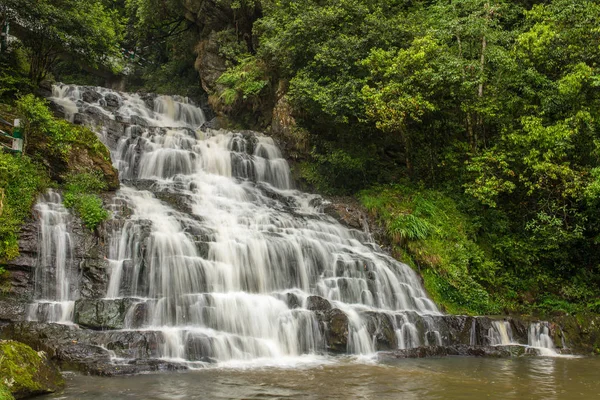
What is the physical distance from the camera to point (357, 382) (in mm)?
8094

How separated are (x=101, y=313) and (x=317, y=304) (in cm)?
494

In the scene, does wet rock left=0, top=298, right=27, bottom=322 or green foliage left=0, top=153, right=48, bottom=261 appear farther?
green foliage left=0, top=153, right=48, bottom=261

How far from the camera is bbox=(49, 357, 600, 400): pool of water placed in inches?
283

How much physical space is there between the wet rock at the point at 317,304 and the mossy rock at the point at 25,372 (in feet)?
18.9

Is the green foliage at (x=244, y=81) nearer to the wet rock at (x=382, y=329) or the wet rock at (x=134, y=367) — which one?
the wet rock at (x=382, y=329)

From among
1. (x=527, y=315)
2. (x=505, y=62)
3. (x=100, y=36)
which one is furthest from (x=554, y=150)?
(x=100, y=36)

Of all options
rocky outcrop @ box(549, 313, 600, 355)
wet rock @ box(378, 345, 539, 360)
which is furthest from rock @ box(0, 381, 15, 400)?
rocky outcrop @ box(549, 313, 600, 355)

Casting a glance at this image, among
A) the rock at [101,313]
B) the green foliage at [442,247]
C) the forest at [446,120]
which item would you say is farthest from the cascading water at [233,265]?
the forest at [446,120]

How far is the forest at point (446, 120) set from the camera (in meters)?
14.1

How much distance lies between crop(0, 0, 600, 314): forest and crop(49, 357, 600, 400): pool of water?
4.24m

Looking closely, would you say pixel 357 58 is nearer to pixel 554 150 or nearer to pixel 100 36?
pixel 554 150

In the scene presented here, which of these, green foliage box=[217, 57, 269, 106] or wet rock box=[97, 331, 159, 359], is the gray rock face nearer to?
wet rock box=[97, 331, 159, 359]

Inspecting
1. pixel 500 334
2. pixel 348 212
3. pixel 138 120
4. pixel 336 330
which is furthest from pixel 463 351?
pixel 138 120

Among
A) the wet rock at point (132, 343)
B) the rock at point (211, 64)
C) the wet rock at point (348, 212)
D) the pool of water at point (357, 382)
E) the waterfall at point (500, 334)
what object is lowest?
the pool of water at point (357, 382)
